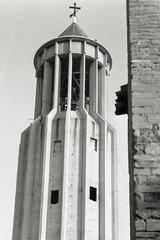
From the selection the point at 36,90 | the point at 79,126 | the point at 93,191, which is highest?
the point at 36,90

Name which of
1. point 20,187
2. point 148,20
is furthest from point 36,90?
point 148,20

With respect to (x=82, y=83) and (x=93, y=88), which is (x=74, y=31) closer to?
(x=93, y=88)

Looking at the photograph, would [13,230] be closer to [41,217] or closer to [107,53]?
[41,217]

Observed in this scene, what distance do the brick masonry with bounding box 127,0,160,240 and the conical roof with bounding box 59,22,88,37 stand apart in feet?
123

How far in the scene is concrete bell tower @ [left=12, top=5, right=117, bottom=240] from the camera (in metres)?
35.5

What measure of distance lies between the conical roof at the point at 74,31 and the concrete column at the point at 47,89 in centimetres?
399

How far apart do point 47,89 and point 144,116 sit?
35.5m

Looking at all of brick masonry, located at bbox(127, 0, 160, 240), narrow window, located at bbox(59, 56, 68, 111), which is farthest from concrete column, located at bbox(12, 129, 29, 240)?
brick masonry, located at bbox(127, 0, 160, 240)

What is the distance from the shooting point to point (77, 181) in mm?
36938

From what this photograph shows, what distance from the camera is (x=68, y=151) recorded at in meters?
38.3

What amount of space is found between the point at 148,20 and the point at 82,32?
3878cm

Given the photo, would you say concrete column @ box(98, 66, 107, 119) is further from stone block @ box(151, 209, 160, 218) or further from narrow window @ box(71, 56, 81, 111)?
stone block @ box(151, 209, 160, 218)

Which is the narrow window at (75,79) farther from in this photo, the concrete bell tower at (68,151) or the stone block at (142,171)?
the stone block at (142,171)

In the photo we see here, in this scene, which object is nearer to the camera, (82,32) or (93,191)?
(93,191)
